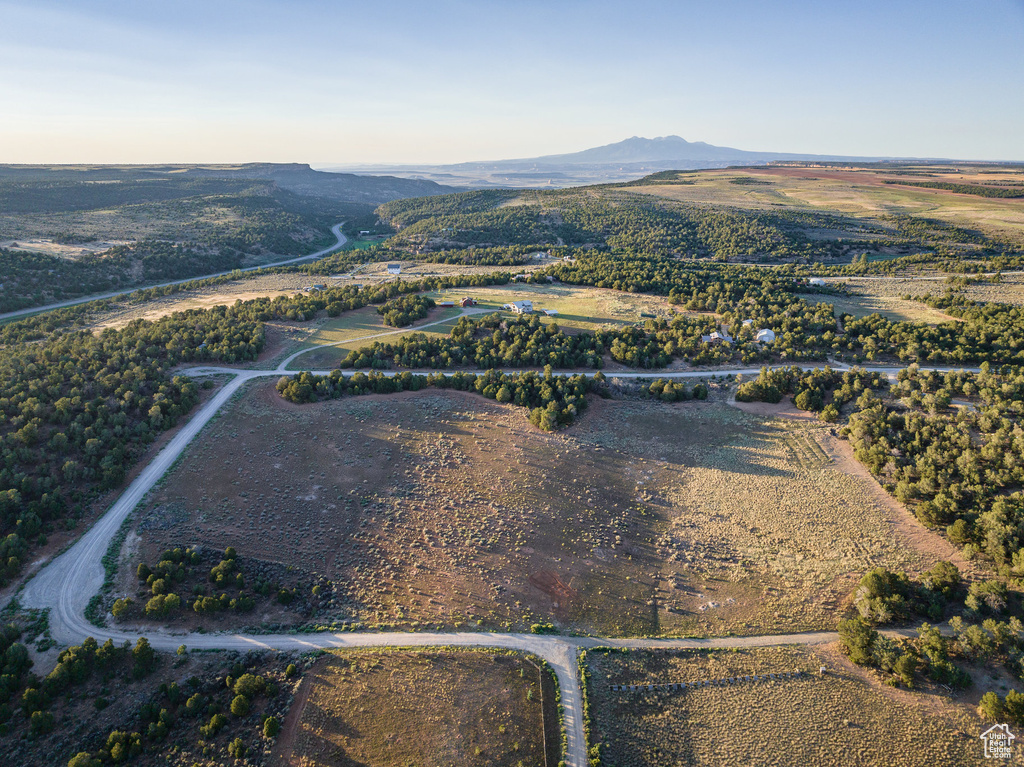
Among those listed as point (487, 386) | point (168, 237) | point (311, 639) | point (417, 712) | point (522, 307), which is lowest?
point (417, 712)

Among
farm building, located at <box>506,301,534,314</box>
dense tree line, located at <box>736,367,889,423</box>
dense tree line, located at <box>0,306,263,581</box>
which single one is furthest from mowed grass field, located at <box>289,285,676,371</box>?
dense tree line, located at <box>736,367,889,423</box>

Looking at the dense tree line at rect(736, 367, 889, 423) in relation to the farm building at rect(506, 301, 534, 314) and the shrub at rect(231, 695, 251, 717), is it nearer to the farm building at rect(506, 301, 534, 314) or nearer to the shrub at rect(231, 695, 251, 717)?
the farm building at rect(506, 301, 534, 314)

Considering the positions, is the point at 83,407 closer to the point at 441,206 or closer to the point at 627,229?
the point at 627,229

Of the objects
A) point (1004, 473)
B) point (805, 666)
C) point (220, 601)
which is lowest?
point (805, 666)

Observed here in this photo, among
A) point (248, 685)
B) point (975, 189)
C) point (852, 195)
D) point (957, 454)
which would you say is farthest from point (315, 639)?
point (975, 189)

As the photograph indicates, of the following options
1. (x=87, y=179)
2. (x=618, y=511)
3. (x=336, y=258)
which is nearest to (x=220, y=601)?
(x=618, y=511)

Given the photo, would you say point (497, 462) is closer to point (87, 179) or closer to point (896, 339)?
point (896, 339)
